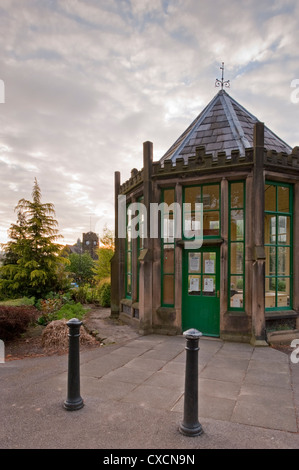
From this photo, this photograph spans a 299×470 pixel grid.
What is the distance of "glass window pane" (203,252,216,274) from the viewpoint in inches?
313

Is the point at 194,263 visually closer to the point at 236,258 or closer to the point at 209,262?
the point at 209,262

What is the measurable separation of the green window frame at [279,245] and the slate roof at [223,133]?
Result: 136cm

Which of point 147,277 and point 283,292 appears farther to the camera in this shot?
point 147,277

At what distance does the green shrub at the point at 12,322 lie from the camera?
777cm

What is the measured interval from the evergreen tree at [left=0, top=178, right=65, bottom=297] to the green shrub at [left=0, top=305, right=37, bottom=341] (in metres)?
6.04

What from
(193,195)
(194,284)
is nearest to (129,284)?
(194,284)

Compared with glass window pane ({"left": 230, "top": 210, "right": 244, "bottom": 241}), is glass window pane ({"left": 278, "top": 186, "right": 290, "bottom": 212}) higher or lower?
higher

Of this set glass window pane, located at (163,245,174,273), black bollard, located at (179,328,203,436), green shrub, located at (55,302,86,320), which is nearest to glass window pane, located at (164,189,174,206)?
glass window pane, located at (163,245,174,273)

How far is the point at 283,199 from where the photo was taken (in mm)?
8164

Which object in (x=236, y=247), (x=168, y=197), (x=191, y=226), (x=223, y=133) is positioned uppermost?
(x=223, y=133)

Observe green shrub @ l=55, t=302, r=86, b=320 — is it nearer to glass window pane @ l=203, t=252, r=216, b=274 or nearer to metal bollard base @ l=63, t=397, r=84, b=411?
glass window pane @ l=203, t=252, r=216, b=274

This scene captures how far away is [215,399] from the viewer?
4.38 m

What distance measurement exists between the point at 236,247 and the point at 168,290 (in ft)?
6.94

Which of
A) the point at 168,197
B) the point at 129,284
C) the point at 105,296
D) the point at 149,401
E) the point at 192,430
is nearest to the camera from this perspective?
the point at 192,430
